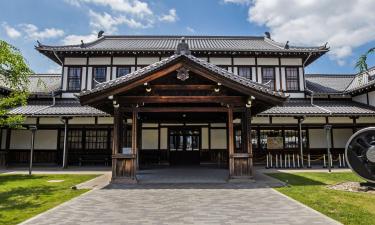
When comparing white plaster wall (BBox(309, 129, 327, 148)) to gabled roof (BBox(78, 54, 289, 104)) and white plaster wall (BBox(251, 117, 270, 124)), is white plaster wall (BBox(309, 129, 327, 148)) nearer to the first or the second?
white plaster wall (BBox(251, 117, 270, 124))

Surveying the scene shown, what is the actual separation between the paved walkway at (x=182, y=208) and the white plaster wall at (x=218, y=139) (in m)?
10.1

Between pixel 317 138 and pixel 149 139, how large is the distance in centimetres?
1208

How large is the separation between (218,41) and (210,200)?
18.9 m

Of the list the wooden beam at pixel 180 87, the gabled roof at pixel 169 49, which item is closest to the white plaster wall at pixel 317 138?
the gabled roof at pixel 169 49

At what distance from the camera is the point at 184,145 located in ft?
68.1

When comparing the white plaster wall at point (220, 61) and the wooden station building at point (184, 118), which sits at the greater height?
the white plaster wall at point (220, 61)

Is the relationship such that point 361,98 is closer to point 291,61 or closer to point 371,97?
point 371,97

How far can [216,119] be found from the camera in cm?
1936

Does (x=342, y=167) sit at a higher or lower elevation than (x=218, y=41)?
lower

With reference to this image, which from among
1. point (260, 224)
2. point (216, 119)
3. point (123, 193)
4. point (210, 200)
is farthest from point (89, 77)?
point (260, 224)

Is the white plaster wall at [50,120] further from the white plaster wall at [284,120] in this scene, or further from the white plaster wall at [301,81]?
the white plaster wall at [301,81]

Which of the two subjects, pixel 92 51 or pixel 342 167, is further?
pixel 92 51

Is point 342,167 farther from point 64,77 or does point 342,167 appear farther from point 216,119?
point 64,77

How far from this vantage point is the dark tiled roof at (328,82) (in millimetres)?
21884
